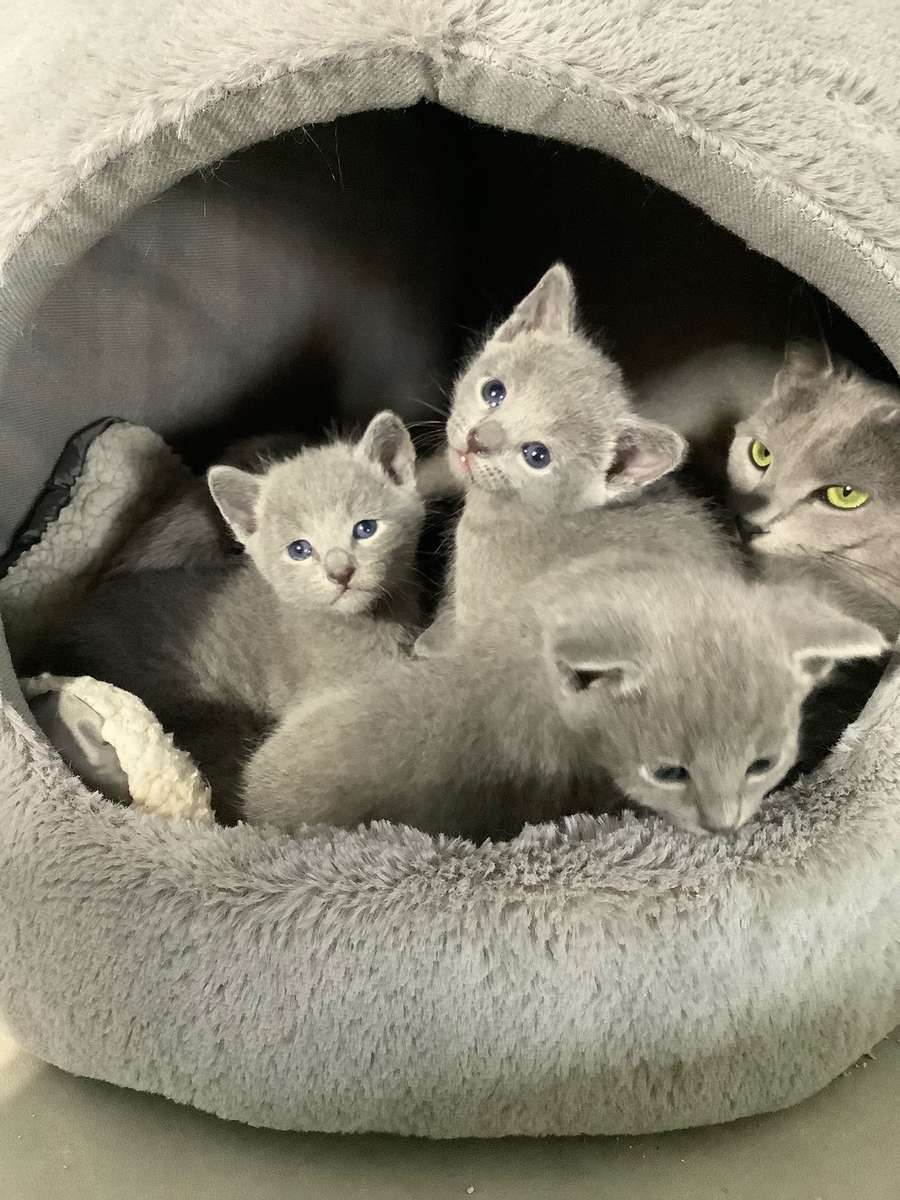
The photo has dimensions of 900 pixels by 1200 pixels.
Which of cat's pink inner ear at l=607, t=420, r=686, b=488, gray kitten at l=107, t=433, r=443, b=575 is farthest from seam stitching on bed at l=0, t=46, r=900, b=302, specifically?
gray kitten at l=107, t=433, r=443, b=575

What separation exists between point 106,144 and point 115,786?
724mm

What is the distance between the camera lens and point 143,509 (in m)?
1.48

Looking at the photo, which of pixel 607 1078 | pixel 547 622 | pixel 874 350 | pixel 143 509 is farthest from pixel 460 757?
pixel 874 350

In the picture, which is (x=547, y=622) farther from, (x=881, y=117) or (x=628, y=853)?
(x=881, y=117)

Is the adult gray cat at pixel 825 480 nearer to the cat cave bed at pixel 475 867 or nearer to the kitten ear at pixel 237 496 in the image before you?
the cat cave bed at pixel 475 867

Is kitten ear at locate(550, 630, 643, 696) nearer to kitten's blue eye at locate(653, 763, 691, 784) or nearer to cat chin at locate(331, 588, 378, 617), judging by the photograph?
kitten's blue eye at locate(653, 763, 691, 784)

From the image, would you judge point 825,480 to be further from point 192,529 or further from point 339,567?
point 192,529

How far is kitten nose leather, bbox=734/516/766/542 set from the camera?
136cm

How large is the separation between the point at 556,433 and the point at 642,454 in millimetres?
123

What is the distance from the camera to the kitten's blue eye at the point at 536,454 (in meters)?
1.28

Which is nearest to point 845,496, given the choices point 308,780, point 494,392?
point 494,392

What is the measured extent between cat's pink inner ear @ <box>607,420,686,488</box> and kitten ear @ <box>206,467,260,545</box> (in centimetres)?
54

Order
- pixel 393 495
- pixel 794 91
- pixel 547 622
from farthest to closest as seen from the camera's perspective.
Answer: pixel 393 495 < pixel 547 622 < pixel 794 91

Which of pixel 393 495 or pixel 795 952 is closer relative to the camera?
pixel 795 952
